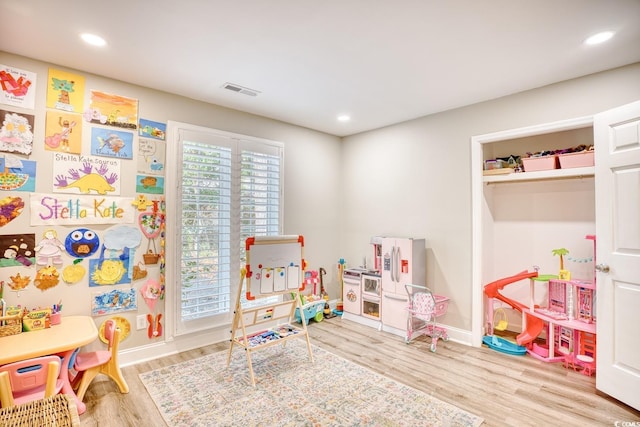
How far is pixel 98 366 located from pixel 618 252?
13.8 feet

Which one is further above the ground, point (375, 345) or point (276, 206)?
point (276, 206)

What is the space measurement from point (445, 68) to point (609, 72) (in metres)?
1.47

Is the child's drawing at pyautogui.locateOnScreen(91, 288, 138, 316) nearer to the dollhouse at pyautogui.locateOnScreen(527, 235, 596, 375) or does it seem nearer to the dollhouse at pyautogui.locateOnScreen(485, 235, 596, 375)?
the dollhouse at pyautogui.locateOnScreen(485, 235, 596, 375)

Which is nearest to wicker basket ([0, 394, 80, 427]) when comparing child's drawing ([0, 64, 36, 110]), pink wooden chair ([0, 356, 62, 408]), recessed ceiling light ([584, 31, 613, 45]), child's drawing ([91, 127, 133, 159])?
pink wooden chair ([0, 356, 62, 408])

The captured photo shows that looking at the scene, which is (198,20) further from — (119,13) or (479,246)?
(479,246)

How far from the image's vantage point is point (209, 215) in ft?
11.7

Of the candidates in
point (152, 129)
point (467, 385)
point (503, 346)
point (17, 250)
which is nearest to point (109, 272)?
point (17, 250)

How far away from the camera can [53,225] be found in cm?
272

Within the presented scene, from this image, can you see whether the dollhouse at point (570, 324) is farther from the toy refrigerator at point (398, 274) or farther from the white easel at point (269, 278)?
the white easel at point (269, 278)

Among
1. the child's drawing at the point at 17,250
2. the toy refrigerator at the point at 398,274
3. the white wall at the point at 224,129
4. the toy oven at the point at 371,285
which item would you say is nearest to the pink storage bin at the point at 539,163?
the toy refrigerator at the point at 398,274

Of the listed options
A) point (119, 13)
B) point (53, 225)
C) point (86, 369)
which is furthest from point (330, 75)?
point (86, 369)

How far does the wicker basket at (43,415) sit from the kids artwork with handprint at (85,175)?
1905 millimetres

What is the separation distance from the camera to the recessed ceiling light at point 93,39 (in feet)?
7.58

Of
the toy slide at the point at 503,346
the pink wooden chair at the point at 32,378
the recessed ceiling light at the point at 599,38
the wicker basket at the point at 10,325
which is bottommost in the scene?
the toy slide at the point at 503,346
